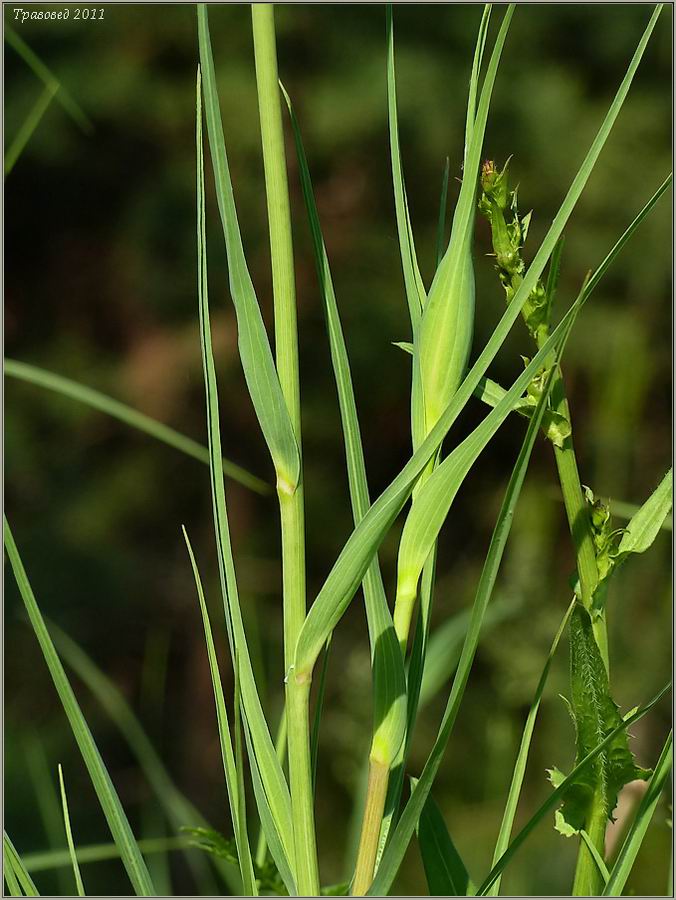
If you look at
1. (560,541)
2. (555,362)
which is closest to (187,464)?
(560,541)

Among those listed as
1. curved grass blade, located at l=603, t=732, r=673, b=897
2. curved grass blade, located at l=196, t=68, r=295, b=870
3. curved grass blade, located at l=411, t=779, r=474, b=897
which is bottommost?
curved grass blade, located at l=411, t=779, r=474, b=897

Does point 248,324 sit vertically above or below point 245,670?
above

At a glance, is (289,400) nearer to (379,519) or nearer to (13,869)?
(379,519)

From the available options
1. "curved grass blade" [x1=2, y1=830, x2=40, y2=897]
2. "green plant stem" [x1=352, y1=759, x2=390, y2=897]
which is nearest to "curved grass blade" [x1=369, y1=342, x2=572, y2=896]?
"green plant stem" [x1=352, y1=759, x2=390, y2=897]

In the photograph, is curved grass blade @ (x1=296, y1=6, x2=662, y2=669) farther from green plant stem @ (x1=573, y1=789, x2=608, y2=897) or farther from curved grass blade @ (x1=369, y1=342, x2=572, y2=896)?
green plant stem @ (x1=573, y1=789, x2=608, y2=897)

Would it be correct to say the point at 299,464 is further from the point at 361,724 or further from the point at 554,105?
the point at 554,105

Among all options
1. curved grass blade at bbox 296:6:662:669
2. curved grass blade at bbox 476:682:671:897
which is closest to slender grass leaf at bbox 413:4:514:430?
curved grass blade at bbox 296:6:662:669

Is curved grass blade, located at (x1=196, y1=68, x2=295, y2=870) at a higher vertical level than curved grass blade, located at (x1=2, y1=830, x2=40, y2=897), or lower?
higher

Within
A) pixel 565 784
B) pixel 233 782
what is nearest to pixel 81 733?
pixel 233 782
